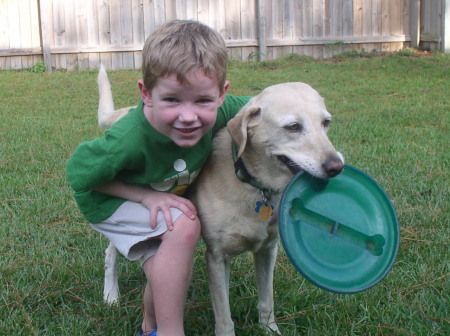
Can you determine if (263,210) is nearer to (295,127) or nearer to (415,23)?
(295,127)

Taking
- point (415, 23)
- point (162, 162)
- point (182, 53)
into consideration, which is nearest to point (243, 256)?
point (162, 162)

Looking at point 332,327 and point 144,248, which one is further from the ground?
point 144,248

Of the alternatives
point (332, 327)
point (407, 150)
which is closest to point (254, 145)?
point (332, 327)

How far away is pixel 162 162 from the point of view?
2.72 meters

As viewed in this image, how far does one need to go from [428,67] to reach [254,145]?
9633mm

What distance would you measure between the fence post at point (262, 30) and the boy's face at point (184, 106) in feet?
35.1

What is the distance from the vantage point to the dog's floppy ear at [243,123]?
2.59m

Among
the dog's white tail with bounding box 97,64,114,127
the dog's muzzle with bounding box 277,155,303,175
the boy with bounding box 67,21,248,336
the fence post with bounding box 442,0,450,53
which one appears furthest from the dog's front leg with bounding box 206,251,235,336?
the fence post with bounding box 442,0,450,53

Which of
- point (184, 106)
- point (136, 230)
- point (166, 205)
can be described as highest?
point (184, 106)

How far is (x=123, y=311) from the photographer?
321 cm

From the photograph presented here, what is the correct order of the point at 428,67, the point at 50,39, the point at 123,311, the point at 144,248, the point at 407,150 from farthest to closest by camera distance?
the point at 50,39 < the point at 428,67 < the point at 407,150 < the point at 123,311 < the point at 144,248

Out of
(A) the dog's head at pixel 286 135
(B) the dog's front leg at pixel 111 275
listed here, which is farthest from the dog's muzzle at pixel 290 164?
(B) the dog's front leg at pixel 111 275

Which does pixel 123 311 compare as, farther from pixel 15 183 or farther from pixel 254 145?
pixel 15 183

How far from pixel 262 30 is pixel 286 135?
10862mm
